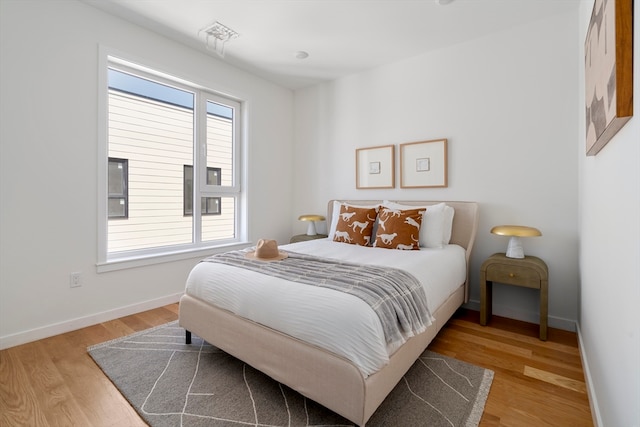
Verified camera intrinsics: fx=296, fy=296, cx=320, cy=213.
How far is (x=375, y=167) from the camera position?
3527mm

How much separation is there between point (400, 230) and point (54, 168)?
2846mm

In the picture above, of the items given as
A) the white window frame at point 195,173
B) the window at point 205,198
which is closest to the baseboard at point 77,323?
the white window frame at point 195,173

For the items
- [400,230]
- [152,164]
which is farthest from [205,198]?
[400,230]

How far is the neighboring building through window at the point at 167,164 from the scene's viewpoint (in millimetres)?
2803

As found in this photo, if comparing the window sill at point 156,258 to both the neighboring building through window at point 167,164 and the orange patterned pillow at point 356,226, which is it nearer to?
the neighboring building through window at point 167,164

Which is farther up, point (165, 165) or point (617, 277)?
point (165, 165)

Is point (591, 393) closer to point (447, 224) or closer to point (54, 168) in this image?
point (447, 224)

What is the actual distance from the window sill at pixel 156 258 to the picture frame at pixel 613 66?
3342 millimetres

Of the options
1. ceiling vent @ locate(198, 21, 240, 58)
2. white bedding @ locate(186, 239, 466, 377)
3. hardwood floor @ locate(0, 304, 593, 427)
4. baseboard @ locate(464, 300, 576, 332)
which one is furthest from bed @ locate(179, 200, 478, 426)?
ceiling vent @ locate(198, 21, 240, 58)

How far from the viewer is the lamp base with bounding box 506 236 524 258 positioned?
8.07ft

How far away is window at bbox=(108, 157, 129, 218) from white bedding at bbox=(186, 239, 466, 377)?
1.34 meters

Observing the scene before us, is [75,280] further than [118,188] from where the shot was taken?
No

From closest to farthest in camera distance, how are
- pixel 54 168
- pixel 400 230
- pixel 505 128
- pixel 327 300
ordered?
pixel 327 300 → pixel 54 168 → pixel 400 230 → pixel 505 128

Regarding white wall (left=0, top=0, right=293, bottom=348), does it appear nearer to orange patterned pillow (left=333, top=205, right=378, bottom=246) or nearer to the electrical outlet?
the electrical outlet
